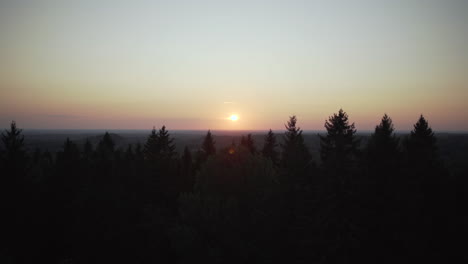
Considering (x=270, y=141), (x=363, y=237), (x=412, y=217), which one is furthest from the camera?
(x=270, y=141)

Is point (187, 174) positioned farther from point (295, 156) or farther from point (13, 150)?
point (295, 156)

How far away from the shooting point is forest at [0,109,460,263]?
17.2m

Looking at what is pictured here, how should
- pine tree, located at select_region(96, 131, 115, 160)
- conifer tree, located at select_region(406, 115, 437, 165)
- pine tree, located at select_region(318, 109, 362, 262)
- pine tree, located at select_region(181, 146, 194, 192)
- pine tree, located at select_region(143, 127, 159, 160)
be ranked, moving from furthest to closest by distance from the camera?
pine tree, located at select_region(96, 131, 115, 160) → pine tree, located at select_region(181, 146, 194, 192) → pine tree, located at select_region(143, 127, 159, 160) → conifer tree, located at select_region(406, 115, 437, 165) → pine tree, located at select_region(318, 109, 362, 262)

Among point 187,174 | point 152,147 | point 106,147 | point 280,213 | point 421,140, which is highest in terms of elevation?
point 421,140

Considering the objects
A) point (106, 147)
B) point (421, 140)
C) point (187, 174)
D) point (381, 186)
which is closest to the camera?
point (381, 186)

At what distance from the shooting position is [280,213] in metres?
20.0

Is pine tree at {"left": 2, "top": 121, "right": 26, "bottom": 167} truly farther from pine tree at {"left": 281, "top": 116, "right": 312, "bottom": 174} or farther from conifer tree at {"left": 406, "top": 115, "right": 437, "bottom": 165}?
conifer tree at {"left": 406, "top": 115, "right": 437, "bottom": 165}

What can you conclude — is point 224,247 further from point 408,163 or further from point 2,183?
point 2,183

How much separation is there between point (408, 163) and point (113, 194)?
23.5 m

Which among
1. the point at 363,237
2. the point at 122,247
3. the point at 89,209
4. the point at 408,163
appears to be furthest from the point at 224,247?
the point at 408,163

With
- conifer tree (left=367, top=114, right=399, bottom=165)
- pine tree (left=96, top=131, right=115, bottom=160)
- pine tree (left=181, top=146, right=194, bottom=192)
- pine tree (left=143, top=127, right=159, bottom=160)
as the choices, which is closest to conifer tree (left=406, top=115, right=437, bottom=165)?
conifer tree (left=367, top=114, right=399, bottom=165)

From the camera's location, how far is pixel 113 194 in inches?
867

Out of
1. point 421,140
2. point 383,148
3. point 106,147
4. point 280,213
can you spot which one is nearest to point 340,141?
point 383,148

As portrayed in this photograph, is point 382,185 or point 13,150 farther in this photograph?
point 13,150
